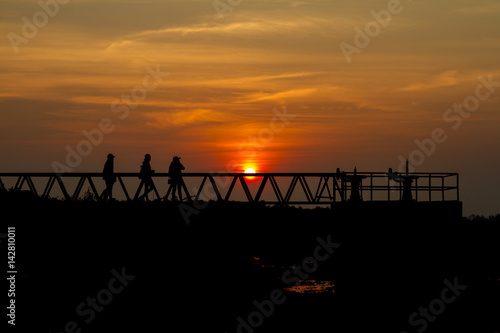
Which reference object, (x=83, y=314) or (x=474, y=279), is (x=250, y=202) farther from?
(x=83, y=314)

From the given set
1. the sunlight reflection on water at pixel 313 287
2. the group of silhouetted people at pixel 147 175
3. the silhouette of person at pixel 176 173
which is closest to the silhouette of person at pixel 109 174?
the group of silhouetted people at pixel 147 175

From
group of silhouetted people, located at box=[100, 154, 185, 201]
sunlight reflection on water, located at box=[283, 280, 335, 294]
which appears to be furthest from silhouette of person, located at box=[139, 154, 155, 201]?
sunlight reflection on water, located at box=[283, 280, 335, 294]

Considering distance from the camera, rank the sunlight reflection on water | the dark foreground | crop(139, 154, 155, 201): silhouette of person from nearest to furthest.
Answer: the dark foreground, the sunlight reflection on water, crop(139, 154, 155, 201): silhouette of person

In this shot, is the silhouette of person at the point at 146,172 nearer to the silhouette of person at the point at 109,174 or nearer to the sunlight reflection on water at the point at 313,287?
the silhouette of person at the point at 109,174

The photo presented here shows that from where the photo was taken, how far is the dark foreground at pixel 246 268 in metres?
21.4

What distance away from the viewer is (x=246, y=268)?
29578 millimetres

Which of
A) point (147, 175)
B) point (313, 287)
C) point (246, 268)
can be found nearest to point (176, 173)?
point (147, 175)

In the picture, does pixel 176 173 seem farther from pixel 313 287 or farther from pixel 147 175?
pixel 313 287

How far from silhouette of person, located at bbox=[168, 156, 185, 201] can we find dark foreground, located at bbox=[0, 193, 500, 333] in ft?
3.56

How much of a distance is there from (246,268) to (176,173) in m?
8.35

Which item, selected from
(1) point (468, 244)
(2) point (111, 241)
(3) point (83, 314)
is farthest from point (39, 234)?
(1) point (468, 244)

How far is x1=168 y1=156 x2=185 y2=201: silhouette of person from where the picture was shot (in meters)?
36.4

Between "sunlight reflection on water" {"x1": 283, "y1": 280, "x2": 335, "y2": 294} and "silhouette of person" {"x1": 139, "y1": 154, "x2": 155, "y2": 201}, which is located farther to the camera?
"silhouette of person" {"x1": 139, "y1": 154, "x2": 155, "y2": 201}

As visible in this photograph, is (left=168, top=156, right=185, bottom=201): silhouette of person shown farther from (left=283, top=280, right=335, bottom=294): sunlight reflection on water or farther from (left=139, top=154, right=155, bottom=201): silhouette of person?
(left=283, top=280, right=335, bottom=294): sunlight reflection on water
